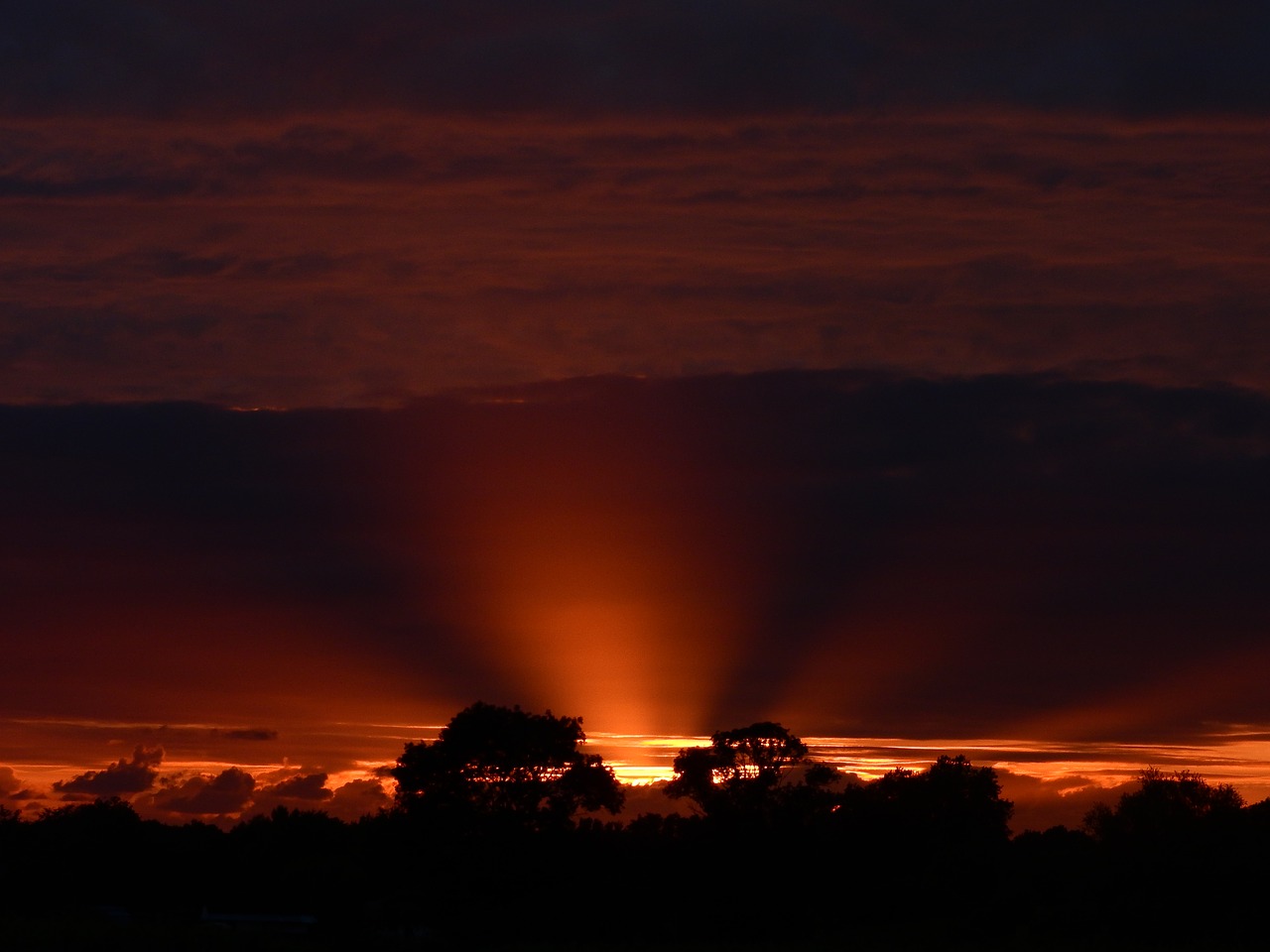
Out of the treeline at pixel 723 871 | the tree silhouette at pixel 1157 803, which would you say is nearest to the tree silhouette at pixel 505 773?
the treeline at pixel 723 871

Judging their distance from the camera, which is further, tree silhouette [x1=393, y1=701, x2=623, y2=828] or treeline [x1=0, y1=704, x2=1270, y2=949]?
tree silhouette [x1=393, y1=701, x2=623, y2=828]

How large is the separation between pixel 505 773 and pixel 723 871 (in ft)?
33.3

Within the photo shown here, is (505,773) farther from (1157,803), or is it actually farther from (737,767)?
(1157,803)

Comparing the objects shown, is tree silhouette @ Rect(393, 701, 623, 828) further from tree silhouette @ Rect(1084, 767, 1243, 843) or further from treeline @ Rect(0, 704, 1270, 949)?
tree silhouette @ Rect(1084, 767, 1243, 843)

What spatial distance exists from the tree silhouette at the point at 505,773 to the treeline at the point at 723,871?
8cm

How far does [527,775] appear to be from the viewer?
2542 inches

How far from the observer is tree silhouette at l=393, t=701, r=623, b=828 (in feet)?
209

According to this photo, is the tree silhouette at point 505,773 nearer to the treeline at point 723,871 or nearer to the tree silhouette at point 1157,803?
the treeline at point 723,871

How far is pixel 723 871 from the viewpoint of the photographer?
211ft

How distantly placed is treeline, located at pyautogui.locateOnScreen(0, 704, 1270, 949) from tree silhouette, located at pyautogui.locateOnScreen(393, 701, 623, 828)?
0.27 feet

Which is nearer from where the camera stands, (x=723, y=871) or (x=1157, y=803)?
(x=723, y=871)

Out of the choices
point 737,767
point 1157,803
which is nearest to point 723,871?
point 737,767

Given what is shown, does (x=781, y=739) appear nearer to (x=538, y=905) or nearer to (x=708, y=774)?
(x=708, y=774)

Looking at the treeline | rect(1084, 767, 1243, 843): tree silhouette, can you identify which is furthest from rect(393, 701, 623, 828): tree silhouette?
rect(1084, 767, 1243, 843): tree silhouette
